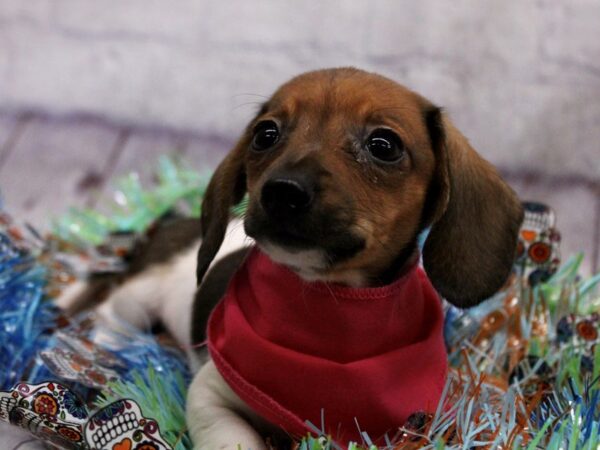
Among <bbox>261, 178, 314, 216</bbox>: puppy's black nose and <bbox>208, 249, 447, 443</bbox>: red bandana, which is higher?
<bbox>261, 178, 314, 216</bbox>: puppy's black nose

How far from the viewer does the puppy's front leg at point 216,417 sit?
1.96 m

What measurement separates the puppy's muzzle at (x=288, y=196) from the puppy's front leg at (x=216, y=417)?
508mm

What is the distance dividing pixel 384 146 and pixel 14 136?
2.77 metres

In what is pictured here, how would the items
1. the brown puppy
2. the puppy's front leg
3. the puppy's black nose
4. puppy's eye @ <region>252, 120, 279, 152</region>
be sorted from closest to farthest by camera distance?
the puppy's black nose
the brown puppy
the puppy's front leg
puppy's eye @ <region>252, 120, 279, 152</region>

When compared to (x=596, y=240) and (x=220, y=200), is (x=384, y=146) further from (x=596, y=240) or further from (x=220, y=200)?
(x=596, y=240)

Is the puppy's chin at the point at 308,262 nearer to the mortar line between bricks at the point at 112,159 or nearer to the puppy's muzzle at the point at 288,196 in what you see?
the puppy's muzzle at the point at 288,196

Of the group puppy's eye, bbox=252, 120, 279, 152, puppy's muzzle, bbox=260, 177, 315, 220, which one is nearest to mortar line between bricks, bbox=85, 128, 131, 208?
puppy's eye, bbox=252, 120, 279, 152

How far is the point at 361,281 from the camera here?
206 cm

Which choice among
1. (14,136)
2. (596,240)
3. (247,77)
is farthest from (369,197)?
(14,136)

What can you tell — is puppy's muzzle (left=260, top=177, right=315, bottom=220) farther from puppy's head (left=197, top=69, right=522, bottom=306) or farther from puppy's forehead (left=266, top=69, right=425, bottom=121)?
puppy's forehead (left=266, top=69, right=425, bottom=121)

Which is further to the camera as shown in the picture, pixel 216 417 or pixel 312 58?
pixel 312 58

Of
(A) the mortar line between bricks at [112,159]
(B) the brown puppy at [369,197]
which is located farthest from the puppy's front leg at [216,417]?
(A) the mortar line between bricks at [112,159]

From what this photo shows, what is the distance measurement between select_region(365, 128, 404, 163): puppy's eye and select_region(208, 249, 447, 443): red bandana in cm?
30

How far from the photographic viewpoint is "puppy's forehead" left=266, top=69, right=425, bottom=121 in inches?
Answer: 79.2
